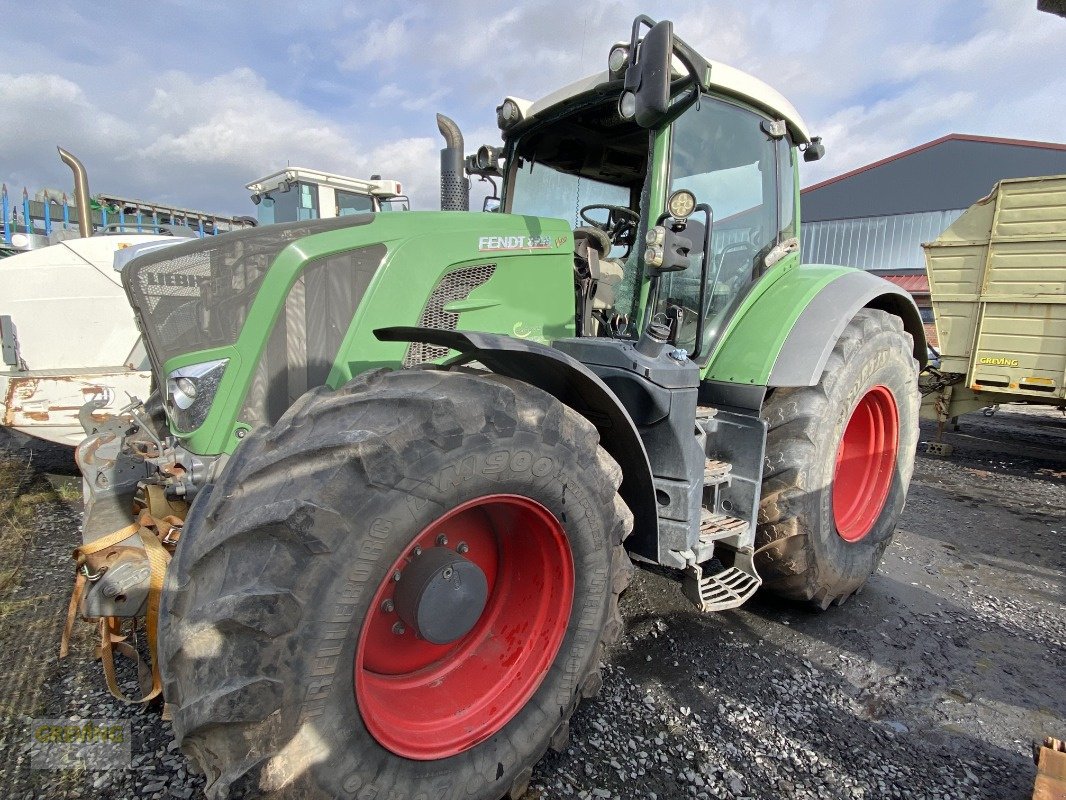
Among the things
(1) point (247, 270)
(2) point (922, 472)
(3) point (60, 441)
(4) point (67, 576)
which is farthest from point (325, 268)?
(2) point (922, 472)

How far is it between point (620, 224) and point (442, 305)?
1548mm

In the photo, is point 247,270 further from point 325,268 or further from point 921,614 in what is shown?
point 921,614

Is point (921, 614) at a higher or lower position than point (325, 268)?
lower

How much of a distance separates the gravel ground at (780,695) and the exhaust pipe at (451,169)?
2.16 metres

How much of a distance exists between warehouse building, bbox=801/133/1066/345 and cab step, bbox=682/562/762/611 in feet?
63.8

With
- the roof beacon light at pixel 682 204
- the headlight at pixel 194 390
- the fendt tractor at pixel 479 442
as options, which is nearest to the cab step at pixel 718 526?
the fendt tractor at pixel 479 442

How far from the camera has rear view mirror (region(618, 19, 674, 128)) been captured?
196 cm

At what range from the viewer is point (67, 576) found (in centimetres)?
331

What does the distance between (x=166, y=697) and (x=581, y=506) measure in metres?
1.13

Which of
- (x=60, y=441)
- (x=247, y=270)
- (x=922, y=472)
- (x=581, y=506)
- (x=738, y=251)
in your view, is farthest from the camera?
→ (x=922, y=472)

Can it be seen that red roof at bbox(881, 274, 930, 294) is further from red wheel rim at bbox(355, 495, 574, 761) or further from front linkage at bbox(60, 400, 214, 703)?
front linkage at bbox(60, 400, 214, 703)

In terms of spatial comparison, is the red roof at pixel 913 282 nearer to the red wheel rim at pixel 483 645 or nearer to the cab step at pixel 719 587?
the cab step at pixel 719 587

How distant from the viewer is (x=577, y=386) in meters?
2.07

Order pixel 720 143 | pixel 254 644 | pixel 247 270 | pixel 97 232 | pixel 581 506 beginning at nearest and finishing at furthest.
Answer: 1. pixel 254 644
2. pixel 581 506
3. pixel 247 270
4. pixel 720 143
5. pixel 97 232
